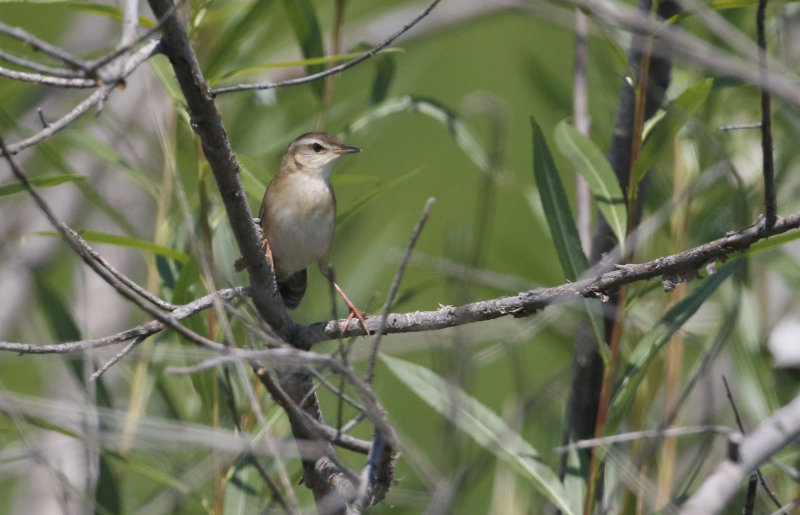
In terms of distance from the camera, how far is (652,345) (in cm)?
168

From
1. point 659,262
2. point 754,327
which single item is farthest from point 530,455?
point 754,327

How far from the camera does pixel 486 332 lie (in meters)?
1.43

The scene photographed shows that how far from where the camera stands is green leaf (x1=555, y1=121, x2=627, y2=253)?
175 centimetres

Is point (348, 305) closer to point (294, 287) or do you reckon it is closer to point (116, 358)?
point (294, 287)

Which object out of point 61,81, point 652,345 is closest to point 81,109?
point 61,81

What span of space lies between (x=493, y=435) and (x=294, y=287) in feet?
4.14

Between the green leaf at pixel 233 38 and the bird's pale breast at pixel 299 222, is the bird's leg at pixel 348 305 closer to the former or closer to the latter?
the bird's pale breast at pixel 299 222

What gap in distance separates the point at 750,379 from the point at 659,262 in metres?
1.04

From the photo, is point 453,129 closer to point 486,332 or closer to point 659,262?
point 486,332

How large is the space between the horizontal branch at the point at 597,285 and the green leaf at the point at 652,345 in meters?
0.36

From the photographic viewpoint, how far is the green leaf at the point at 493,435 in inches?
65.7

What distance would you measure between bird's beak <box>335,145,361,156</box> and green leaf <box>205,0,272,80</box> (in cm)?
50

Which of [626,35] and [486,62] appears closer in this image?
[626,35]

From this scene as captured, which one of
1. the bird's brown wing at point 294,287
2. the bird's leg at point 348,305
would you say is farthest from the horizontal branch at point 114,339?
the bird's brown wing at point 294,287
